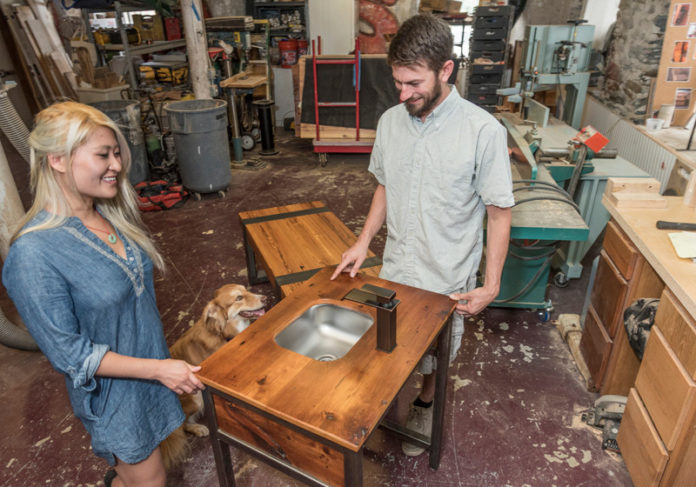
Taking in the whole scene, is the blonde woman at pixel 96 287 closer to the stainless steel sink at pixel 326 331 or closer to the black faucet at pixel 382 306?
the stainless steel sink at pixel 326 331

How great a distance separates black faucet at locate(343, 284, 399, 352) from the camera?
5.01ft

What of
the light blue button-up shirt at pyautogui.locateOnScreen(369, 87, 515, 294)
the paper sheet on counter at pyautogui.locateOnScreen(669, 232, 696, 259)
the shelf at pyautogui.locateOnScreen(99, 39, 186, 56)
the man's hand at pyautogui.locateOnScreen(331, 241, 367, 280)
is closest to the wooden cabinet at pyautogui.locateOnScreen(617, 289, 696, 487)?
the paper sheet on counter at pyautogui.locateOnScreen(669, 232, 696, 259)

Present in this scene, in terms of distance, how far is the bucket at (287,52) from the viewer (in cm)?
918

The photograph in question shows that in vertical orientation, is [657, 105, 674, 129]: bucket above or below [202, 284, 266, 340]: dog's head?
above

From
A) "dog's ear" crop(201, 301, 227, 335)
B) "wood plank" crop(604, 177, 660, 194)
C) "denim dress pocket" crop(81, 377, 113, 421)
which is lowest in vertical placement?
"dog's ear" crop(201, 301, 227, 335)

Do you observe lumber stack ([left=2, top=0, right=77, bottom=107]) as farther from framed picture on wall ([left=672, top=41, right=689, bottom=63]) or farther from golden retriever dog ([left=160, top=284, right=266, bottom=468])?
framed picture on wall ([left=672, top=41, right=689, bottom=63])

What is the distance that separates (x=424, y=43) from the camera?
172 cm

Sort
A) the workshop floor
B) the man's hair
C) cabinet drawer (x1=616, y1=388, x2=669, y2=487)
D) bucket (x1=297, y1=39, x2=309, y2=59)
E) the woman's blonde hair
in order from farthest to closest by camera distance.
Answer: bucket (x1=297, y1=39, x2=309, y2=59), the workshop floor, cabinet drawer (x1=616, y1=388, x2=669, y2=487), the man's hair, the woman's blonde hair

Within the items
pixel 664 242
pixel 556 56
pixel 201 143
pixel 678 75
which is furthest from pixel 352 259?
pixel 678 75

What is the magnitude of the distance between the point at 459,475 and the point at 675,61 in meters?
4.73

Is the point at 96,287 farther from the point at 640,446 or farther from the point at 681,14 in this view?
the point at 681,14

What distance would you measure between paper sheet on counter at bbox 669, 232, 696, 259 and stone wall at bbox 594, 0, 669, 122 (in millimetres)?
Result: 3771

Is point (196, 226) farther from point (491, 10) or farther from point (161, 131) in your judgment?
point (491, 10)

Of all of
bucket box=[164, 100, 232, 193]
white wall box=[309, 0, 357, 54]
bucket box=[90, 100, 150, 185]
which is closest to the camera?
bucket box=[164, 100, 232, 193]
